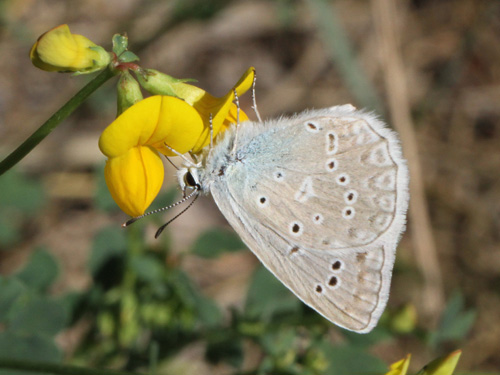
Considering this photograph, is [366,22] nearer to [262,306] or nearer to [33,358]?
[262,306]

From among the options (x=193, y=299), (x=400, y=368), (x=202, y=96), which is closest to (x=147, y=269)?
(x=193, y=299)

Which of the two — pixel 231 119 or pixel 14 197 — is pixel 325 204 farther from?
pixel 14 197

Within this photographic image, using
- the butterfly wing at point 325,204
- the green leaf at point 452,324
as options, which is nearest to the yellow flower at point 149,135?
the butterfly wing at point 325,204

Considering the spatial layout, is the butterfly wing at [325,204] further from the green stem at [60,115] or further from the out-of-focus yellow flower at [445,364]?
the green stem at [60,115]

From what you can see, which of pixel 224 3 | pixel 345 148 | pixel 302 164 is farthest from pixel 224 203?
pixel 224 3

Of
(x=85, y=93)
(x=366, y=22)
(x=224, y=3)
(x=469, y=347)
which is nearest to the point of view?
(x=85, y=93)

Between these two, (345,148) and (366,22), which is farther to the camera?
(366,22)

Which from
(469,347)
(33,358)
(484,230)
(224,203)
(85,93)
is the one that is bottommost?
(469,347)
